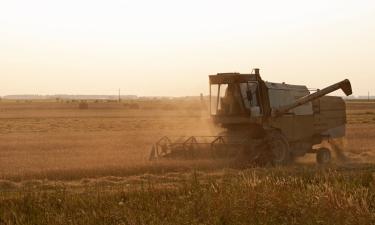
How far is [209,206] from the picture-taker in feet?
29.8

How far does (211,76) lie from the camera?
712 inches

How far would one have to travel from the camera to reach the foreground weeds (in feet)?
27.7

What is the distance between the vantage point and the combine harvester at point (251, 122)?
17.7 m

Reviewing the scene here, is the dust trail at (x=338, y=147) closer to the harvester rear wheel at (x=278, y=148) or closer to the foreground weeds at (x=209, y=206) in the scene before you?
the harvester rear wheel at (x=278, y=148)

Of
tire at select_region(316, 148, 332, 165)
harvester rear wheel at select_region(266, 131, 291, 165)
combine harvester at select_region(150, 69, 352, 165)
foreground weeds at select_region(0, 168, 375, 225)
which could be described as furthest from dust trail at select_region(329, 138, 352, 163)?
A: foreground weeds at select_region(0, 168, 375, 225)

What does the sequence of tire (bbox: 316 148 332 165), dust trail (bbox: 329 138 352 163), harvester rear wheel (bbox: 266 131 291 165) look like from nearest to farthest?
harvester rear wheel (bbox: 266 131 291 165) < tire (bbox: 316 148 332 165) < dust trail (bbox: 329 138 352 163)

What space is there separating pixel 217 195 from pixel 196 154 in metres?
8.81

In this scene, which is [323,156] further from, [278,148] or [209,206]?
[209,206]

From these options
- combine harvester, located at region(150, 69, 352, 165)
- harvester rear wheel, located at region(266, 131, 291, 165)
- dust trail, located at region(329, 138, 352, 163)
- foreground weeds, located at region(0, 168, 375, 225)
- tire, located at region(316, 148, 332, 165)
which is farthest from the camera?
dust trail, located at region(329, 138, 352, 163)

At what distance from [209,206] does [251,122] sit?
28.8ft

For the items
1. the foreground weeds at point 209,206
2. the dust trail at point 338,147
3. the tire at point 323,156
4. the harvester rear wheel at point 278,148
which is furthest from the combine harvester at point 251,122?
the foreground weeds at point 209,206

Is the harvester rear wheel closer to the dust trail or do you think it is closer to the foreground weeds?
the dust trail

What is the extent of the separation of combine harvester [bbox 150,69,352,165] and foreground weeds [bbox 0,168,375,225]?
6.96 m

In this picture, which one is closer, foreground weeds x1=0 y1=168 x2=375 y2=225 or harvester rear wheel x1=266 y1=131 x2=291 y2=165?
foreground weeds x1=0 y1=168 x2=375 y2=225
